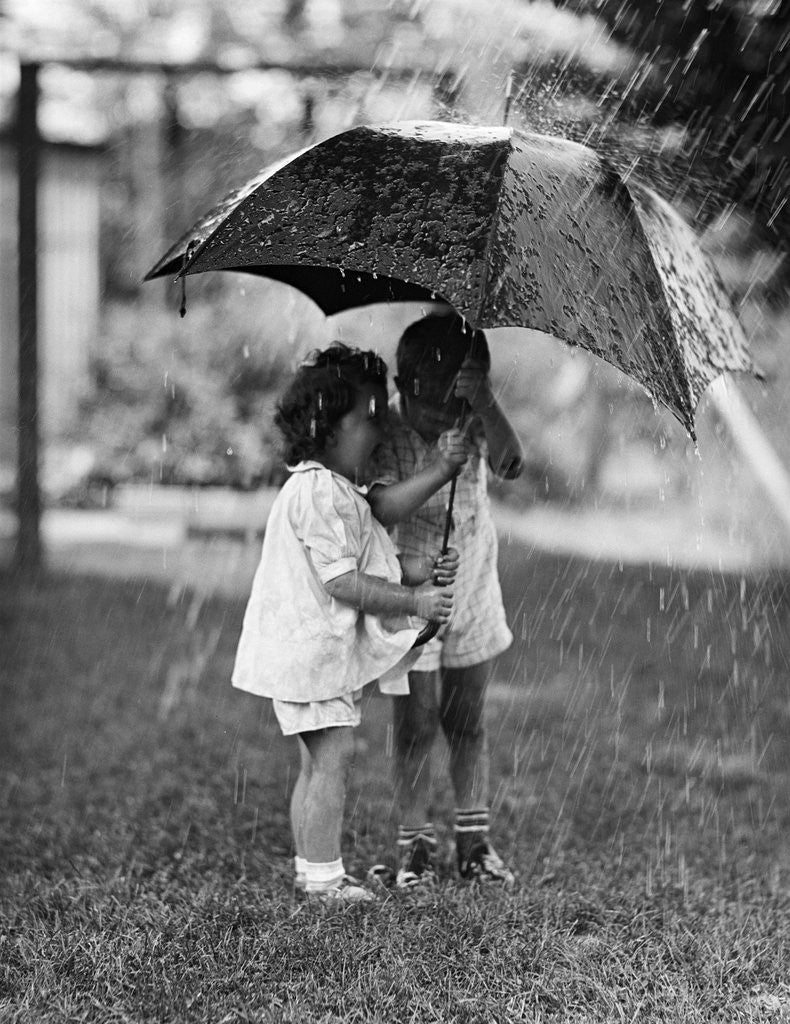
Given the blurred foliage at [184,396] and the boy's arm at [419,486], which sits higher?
the boy's arm at [419,486]

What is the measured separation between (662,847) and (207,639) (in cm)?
377

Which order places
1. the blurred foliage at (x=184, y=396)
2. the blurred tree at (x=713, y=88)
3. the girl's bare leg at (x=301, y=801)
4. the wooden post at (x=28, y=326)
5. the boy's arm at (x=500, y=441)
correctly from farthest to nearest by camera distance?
the blurred foliage at (x=184, y=396)
the wooden post at (x=28, y=326)
the blurred tree at (x=713, y=88)
the boy's arm at (x=500, y=441)
the girl's bare leg at (x=301, y=801)

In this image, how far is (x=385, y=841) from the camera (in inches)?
159

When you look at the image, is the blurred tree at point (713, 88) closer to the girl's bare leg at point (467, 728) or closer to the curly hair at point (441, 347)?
the curly hair at point (441, 347)

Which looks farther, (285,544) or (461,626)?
(461,626)

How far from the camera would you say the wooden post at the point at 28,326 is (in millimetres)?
8477

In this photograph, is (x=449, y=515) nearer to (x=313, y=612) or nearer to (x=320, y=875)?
(x=313, y=612)

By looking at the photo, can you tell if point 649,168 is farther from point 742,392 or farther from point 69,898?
point 742,392

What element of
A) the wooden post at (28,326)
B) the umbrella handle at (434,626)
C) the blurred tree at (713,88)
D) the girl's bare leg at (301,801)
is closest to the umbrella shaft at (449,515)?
the umbrella handle at (434,626)

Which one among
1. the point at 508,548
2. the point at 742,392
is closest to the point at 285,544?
the point at 742,392

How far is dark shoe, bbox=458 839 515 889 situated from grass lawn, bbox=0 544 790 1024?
0.08 meters

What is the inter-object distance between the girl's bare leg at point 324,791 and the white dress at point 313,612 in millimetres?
135

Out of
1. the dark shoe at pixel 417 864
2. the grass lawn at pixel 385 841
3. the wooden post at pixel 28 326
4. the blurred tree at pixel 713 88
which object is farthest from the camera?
the wooden post at pixel 28 326

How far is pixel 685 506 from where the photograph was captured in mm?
15039
